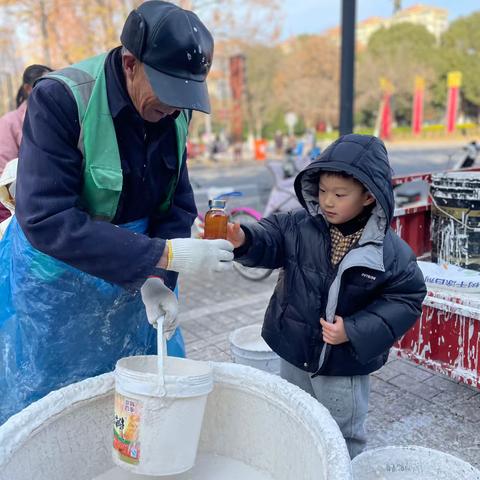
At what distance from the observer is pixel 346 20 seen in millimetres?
4594

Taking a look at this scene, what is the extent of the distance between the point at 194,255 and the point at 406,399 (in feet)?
6.51

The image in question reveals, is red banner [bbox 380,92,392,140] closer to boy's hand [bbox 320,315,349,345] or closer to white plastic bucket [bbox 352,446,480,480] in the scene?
white plastic bucket [bbox 352,446,480,480]

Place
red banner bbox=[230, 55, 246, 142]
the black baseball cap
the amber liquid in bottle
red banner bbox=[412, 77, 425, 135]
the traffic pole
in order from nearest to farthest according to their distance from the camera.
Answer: the black baseball cap < the amber liquid in bottle < the traffic pole < red banner bbox=[230, 55, 246, 142] < red banner bbox=[412, 77, 425, 135]

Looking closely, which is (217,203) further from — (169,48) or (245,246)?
(169,48)

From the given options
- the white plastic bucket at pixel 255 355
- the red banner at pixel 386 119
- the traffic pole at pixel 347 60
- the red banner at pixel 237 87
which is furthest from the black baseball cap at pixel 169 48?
the red banner at pixel 386 119

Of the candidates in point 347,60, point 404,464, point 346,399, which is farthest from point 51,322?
point 347,60

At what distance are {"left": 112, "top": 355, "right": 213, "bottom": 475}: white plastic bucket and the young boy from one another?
1.55 ft

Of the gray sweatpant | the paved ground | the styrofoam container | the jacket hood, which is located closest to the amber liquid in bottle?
the jacket hood

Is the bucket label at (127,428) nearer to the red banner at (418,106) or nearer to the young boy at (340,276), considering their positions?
the young boy at (340,276)

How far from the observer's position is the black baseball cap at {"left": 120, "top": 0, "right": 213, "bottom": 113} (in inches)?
54.1

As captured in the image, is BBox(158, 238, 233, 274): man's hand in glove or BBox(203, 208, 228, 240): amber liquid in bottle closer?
BBox(158, 238, 233, 274): man's hand in glove

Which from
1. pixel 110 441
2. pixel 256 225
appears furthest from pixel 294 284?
pixel 110 441

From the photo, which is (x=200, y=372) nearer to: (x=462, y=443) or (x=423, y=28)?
(x=462, y=443)

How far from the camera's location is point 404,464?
192cm
